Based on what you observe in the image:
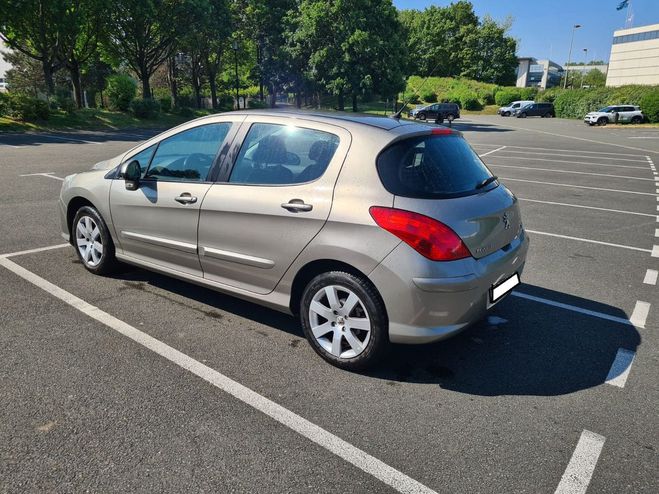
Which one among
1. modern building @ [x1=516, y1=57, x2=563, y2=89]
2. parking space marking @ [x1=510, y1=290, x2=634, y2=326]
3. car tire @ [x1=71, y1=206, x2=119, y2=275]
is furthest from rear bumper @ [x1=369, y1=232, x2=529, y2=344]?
modern building @ [x1=516, y1=57, x2=563, y2=89]

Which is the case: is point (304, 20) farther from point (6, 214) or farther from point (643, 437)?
point (643, 437)

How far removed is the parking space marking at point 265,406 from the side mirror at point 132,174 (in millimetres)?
1111

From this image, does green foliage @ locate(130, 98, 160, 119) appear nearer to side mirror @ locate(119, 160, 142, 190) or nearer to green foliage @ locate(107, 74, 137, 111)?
green foliage @ locate(107, 74, 137, 111)

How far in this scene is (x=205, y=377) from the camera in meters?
3.17

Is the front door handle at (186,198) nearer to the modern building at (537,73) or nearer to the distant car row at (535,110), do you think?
the distant car row at (535,110)

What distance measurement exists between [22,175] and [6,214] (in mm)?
4192

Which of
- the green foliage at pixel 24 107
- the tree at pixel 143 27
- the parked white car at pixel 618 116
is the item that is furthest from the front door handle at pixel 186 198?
the parked white car at pixel 618 116

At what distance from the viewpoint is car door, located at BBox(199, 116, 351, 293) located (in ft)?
10.8

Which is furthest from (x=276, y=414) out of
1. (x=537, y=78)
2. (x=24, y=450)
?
(x=537, y=78)

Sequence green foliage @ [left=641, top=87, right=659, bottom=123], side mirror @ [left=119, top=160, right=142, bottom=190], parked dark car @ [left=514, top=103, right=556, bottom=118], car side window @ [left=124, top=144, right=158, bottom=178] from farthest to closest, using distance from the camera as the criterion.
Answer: parked dark car @ [left=514, top=103, right=556, bottom=118] → green foliage @ [left=641, top=87, right=659, bottom=123] → car side window @ [left=124, top=144, right=158, bottom=178] → side mirror @ [left=119, top=160, right=142, bottom=190]

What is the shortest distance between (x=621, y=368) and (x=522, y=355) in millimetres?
664

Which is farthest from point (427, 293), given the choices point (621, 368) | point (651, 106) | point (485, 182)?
point (651, 106)

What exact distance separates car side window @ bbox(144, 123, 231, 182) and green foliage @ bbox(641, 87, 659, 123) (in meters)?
44.4

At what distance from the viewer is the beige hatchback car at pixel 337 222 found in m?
2.98
